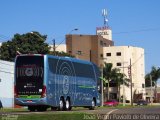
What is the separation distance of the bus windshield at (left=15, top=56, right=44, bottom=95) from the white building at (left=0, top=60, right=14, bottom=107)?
27.3 metres

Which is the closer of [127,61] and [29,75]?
[29,75]

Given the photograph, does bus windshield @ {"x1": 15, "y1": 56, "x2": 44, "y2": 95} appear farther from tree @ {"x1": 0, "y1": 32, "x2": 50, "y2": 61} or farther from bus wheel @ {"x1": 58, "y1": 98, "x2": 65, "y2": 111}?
tree @ {"x1": 0, "y1": 32, "x2": 50, "y2": 61}

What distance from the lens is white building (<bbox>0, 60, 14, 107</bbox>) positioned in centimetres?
6428

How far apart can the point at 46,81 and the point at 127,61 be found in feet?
331

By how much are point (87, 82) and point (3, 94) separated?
23483 mm

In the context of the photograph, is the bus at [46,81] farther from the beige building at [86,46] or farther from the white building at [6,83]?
the beige building at [86,46]

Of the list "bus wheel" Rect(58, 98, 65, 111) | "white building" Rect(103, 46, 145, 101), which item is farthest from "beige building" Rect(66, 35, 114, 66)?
"bus wheel" Rect(58, 98, 65, 111)

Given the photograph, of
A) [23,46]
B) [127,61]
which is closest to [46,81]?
[23,46]

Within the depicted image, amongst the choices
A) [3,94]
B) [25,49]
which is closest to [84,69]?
[3,94]

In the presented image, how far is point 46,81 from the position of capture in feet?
119

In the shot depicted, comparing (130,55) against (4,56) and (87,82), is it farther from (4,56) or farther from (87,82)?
(87,82)

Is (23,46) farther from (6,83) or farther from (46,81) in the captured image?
(46,81)

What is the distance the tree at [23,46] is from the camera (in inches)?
3910

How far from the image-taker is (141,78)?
143000mm
